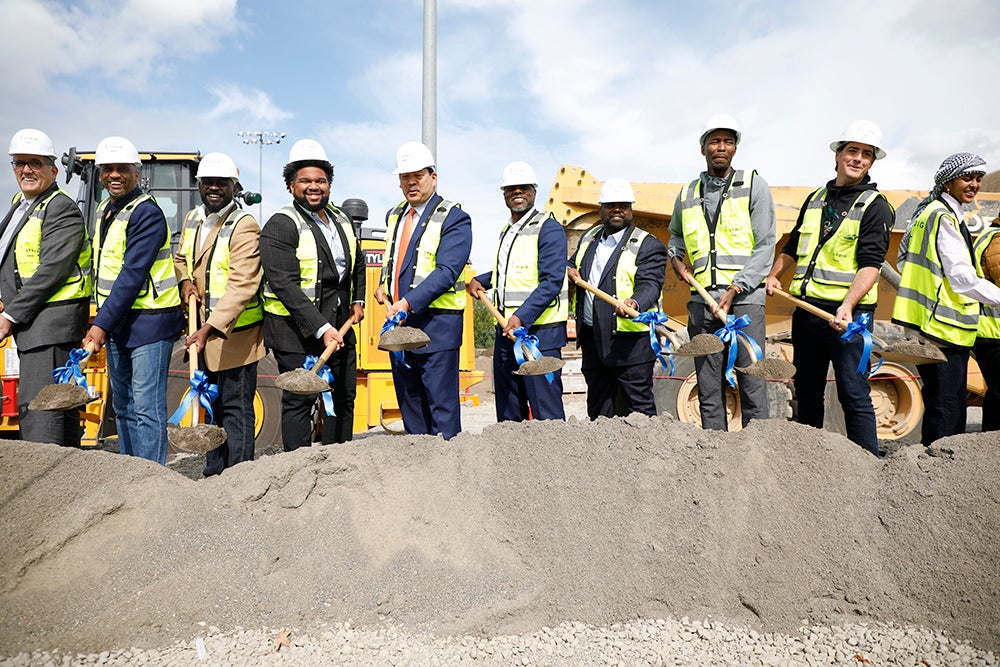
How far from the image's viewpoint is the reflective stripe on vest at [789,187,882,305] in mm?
3572

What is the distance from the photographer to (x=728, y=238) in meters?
3.91

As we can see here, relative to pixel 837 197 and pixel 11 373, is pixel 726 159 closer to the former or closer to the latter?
pixel 837 197

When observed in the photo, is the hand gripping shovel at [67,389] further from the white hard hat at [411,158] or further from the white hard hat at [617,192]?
the white hard hat at [617,192]

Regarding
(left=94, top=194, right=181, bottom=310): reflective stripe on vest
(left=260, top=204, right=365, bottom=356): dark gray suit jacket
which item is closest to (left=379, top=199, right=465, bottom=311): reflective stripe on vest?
(left=260, top=204, right=365, bottom=356): dark gray suit jacket

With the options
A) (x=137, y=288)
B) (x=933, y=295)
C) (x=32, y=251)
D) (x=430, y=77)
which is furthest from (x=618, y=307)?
(x=430, y=77)

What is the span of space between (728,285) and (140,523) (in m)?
3.21

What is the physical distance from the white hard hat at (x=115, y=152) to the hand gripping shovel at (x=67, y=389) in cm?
107

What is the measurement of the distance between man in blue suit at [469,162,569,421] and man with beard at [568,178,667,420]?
0.22 meters

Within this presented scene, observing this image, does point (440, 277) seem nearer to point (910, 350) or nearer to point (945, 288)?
point (910, 350)

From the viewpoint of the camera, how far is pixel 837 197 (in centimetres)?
367

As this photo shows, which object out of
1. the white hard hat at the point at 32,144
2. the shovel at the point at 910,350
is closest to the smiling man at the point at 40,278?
the white hard hat at the point at 32,144

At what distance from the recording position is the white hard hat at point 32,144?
373cm

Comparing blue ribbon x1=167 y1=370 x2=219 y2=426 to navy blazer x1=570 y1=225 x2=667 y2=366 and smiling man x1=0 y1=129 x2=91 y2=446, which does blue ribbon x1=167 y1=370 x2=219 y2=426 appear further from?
navy blazer x1=570 y1=225 x2=667 y2=366

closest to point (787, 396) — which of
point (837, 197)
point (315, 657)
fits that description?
point (837, 197)
